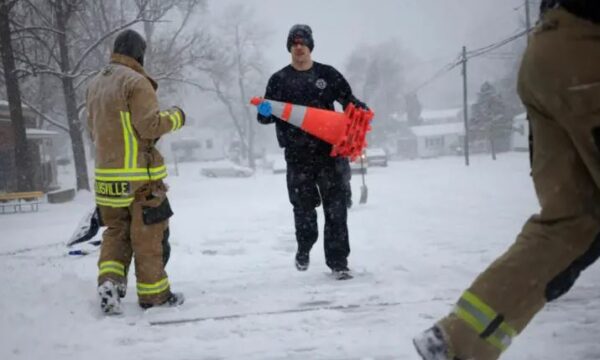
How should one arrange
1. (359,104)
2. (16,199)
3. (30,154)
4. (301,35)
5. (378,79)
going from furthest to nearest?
(378,79)
(30,154)
(16,199)
(359,104)
(301,35)

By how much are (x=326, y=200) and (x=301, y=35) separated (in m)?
1.43

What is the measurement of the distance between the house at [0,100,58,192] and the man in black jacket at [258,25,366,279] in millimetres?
19627

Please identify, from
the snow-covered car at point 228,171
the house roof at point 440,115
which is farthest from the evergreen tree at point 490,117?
the house roof at point 440,115

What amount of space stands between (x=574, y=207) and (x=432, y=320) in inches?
50.9

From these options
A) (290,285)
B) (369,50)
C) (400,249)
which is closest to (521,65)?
(290,285)

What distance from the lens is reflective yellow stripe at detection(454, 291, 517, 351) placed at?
5.60 ft

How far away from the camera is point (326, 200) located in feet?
12.9

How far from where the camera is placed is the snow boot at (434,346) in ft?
5.63

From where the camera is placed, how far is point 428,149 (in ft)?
197

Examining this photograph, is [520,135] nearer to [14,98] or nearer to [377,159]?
[377,159]

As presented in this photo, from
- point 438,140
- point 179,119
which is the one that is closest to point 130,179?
point 179,119

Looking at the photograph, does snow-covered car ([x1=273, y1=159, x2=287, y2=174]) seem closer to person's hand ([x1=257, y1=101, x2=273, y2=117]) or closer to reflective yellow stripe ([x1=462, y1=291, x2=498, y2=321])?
person's hand ([x1=257, y1=101, x2=273, y2=117])

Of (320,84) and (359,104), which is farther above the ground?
(320,84)

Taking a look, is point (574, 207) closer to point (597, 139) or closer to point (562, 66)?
point (597, 139)
